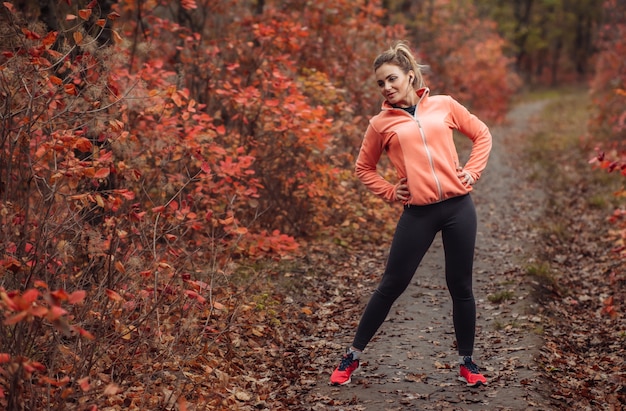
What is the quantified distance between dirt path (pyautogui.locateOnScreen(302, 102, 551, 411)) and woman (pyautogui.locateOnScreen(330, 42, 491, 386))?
47 centimetres

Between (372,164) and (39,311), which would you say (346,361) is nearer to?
(372,164)

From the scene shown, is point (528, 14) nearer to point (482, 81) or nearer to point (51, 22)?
point (482, 81)

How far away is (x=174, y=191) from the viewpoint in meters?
6.65

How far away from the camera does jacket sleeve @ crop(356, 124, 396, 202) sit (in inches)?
183

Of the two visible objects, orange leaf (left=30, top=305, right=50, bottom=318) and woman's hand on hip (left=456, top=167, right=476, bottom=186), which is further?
woman's hand on hip (left=456, top=167, right=476, bottom=186)

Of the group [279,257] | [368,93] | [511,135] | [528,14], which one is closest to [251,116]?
[279,257]

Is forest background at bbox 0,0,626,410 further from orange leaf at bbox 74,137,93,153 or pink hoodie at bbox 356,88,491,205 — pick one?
pink hoodie at bbox 356,88,491,205

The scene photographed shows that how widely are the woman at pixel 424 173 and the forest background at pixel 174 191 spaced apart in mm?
1330

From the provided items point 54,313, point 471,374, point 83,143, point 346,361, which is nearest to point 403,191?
point 346,361

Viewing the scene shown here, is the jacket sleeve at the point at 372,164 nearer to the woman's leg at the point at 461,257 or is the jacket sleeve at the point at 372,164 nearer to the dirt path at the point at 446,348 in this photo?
the woman's leg at the point at 461,257

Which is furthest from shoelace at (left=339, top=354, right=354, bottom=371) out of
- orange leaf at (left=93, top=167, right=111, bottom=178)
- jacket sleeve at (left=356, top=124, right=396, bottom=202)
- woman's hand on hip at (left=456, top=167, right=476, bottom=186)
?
orange leaf at (left=93, top=167, right=111, bottom=178)

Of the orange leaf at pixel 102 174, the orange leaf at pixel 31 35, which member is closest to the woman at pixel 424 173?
the orange leaf at pixel 102 174

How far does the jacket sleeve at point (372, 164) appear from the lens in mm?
4645

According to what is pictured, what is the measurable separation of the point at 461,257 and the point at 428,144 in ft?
2.57
